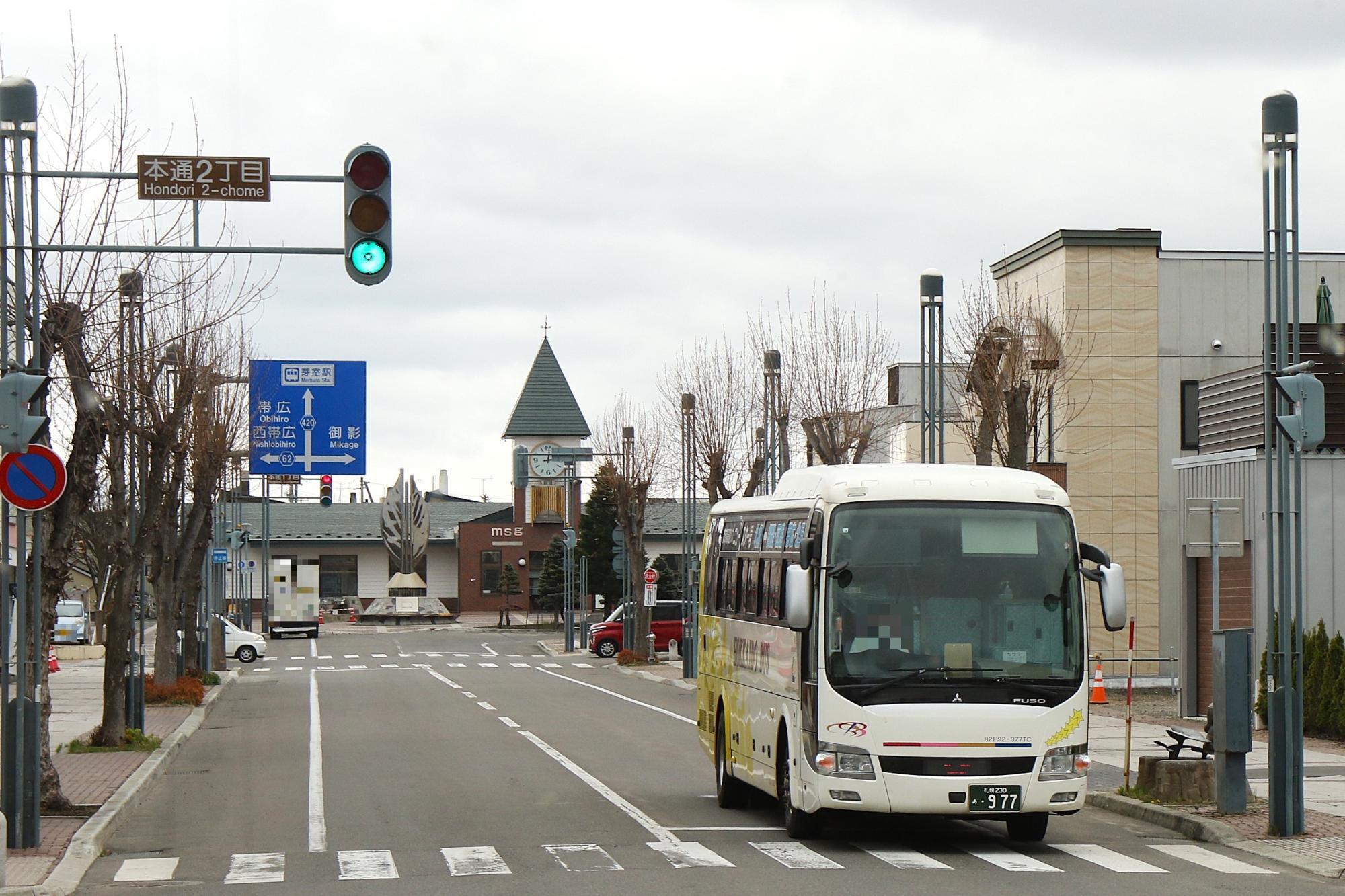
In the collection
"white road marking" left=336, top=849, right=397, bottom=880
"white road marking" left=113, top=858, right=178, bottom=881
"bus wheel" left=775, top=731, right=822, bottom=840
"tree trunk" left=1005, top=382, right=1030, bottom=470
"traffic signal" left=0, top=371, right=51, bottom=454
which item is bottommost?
"white road marking" left=113, top=858, right=178, bottom=881

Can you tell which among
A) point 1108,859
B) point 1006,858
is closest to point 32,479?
point 1006,858

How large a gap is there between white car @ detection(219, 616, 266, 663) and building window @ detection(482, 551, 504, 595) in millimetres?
51986

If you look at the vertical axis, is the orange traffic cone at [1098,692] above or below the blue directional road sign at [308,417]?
below

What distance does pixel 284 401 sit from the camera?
31.0 meters

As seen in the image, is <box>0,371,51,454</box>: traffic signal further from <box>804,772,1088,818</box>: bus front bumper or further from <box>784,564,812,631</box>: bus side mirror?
<box>804,772,1088,818</box>: bus front bumper

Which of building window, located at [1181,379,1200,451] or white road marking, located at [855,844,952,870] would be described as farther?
building window, located at [1181,379,1200,451]

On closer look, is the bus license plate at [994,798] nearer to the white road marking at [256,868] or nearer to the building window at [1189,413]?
the white road marking at [256,868]

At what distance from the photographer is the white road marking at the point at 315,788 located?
14.7m

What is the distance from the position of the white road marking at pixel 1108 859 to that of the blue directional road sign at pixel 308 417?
19.4m

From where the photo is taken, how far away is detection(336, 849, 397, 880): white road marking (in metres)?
12.3

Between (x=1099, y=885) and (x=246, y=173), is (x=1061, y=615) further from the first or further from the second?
(x=246, y=173)

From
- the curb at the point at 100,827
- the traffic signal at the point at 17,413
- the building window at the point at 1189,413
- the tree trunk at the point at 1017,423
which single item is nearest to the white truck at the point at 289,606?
the building window at the point at 1189,413

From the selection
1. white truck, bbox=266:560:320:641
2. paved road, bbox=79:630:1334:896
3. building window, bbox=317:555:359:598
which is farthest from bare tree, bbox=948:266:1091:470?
building window, bbox=317:555:359:598

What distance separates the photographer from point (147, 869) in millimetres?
13180
